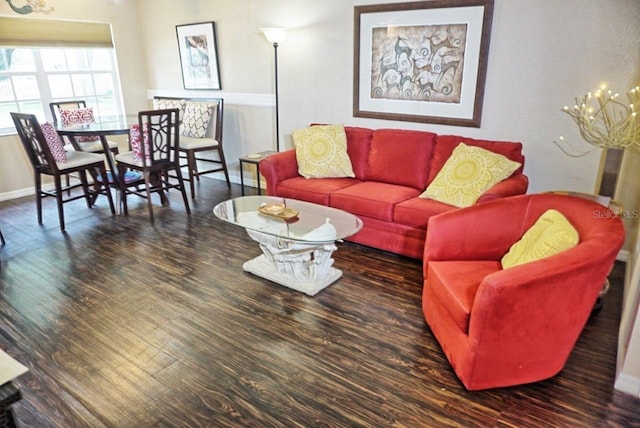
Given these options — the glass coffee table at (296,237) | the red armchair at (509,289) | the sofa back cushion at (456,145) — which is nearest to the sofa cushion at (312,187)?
the glass coffee table at (296,237)

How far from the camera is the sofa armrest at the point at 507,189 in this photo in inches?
110

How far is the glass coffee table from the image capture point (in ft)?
8.60

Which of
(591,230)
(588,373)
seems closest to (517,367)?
(588,373)

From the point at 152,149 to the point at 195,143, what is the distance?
2.78ft

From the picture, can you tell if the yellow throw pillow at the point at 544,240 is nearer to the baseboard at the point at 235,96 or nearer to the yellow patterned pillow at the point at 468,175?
the yellow patterned pillow at the point at 468,175

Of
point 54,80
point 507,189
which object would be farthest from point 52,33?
point 507,189

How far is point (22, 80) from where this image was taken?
475 cm

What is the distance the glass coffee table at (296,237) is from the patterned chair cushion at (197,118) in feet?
7.36

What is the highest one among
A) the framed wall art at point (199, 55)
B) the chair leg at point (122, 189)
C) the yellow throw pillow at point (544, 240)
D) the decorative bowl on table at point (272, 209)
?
the framed wall art at point (199, 55)

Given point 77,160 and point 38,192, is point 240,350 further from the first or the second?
point 38,192

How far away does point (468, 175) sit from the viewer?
306 cm

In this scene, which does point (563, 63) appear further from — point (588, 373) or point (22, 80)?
point (22, 80)

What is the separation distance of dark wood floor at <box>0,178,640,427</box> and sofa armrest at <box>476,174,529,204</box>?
0.75m

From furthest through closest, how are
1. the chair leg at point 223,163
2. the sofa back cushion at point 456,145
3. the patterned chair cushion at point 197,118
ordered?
1. the chair leg at point 223,163
2. the patterned chair cushion at point 197,118
3. the sofa back cushion at point 456,145
